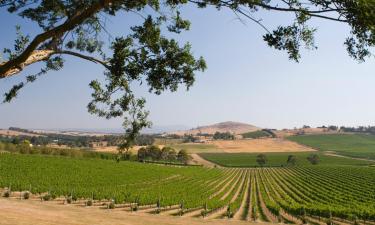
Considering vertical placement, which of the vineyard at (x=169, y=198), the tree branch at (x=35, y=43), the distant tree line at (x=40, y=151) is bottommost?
the vineyard at (x=169, y=198)

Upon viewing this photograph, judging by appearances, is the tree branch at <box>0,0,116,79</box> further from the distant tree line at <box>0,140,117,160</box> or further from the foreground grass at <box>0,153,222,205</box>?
the distant tree line at <box>0,140,117,160</box>

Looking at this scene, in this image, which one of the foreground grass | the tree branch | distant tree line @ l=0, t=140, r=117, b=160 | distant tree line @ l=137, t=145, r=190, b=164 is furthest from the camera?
distant tree line @ l=137, t=145, r=190, b=164

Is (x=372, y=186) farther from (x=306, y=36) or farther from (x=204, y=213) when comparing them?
(x=306, y=36)

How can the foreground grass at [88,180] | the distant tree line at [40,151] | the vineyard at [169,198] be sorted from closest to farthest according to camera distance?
the vineyard at [169,198] → the foreground grass at [88,180] → the distant tree line at [40,151]

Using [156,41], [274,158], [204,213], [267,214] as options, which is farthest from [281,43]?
[274,158]

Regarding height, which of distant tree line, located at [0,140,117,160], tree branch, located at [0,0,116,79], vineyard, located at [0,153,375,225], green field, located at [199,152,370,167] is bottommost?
green field, located at [199,152,370,167]

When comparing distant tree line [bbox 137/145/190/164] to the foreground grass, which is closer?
the foreground grass

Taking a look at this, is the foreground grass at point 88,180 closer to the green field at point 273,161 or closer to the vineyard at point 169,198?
the vineyard at point 169,198

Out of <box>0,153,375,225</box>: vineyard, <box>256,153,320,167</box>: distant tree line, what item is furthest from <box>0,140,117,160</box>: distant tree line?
<box>256,153,320,167</box>: distant tree line

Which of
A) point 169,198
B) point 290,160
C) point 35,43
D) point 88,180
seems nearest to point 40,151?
point 88,180

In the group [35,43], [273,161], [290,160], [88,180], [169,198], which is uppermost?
[35,43]

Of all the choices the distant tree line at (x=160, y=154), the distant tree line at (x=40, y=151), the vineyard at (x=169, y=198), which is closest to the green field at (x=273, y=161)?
the distant tree line at (x=160, y=154)

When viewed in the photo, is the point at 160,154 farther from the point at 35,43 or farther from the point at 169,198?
the point at 35,43

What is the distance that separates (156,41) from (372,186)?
208ft
